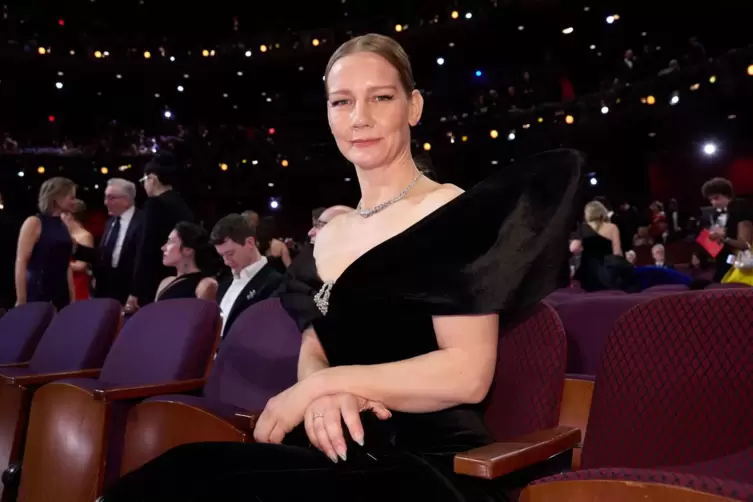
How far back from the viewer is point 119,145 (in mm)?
13922

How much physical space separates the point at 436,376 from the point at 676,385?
0.53 metres

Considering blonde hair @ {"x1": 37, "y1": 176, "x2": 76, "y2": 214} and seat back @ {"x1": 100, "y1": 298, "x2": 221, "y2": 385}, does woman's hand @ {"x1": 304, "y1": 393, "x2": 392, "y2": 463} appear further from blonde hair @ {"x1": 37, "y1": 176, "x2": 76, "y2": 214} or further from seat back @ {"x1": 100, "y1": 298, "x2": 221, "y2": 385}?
blonde hair @ {"x1": 37, "y1": 176, "x2": 76, "y2": 214}

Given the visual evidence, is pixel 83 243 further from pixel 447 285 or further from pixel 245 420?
pixel 447 285

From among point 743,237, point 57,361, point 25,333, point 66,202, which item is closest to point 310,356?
point 57,361

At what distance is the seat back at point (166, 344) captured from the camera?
7.00 ft

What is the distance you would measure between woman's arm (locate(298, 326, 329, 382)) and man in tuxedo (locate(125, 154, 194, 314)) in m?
2.31

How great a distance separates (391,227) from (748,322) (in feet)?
2.22

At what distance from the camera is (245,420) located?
5.15 ft

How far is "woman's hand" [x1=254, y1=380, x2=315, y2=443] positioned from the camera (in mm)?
1115

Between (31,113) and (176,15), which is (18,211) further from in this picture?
(176,15)

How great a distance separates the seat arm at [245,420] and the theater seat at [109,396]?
43 centimetres

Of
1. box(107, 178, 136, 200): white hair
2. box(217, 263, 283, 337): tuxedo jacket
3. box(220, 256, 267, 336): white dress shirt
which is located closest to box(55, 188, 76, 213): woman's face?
box(107, 178, 136, 200): white hair

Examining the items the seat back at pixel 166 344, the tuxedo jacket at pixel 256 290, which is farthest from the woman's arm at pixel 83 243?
the seat back at pixel 166 344

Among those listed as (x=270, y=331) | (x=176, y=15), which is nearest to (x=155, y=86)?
(x=176, y=15)
